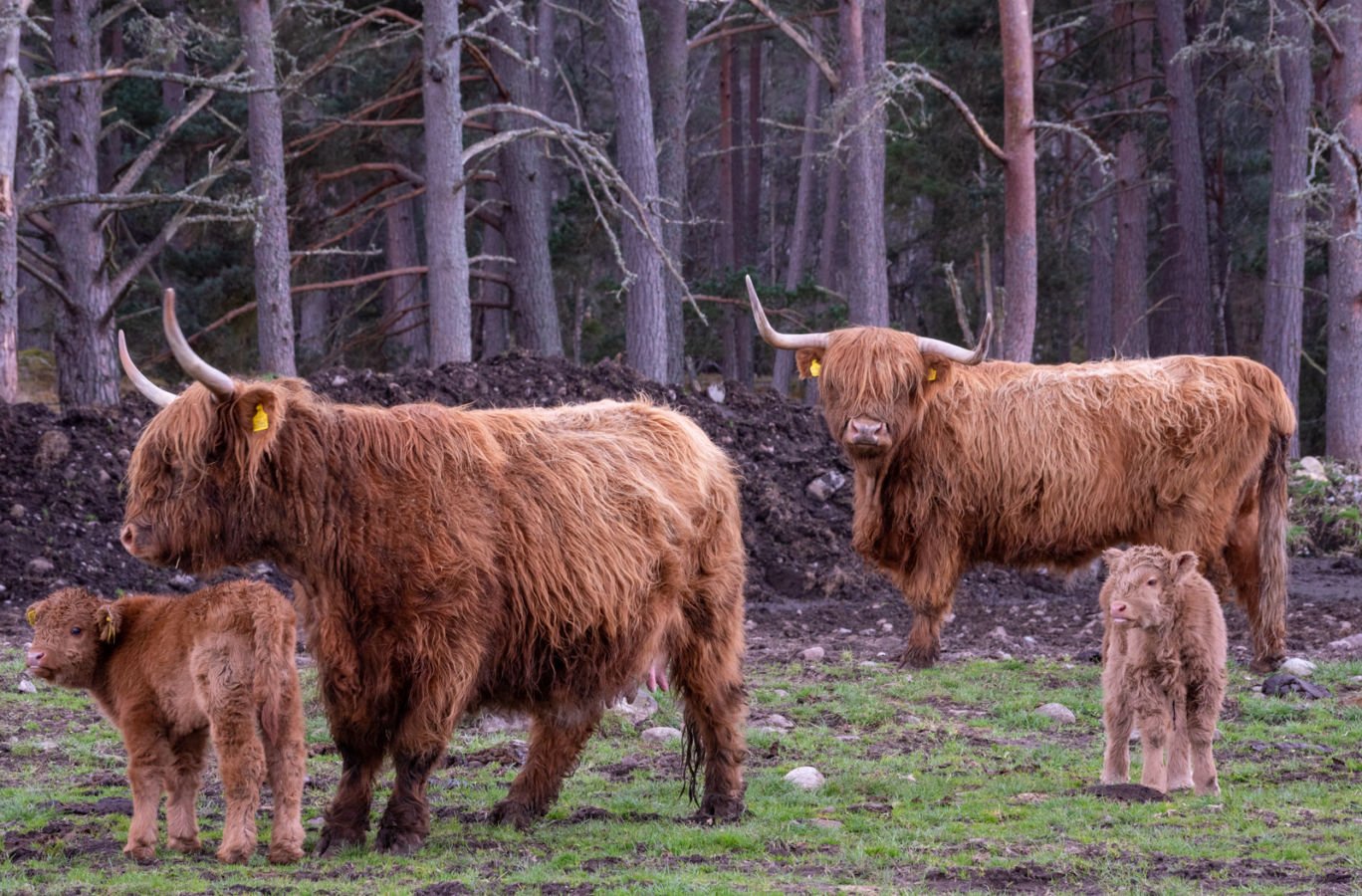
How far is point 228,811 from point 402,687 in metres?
0.68

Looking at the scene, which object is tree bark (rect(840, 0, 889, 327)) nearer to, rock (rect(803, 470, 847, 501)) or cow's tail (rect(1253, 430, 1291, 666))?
rock (rect(803, 470, 847, 501))

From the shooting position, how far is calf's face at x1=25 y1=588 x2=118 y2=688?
207 inches

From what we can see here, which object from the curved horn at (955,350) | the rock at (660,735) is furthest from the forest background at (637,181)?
the rock at (660,735)

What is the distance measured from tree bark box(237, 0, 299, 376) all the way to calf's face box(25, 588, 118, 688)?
9770mm

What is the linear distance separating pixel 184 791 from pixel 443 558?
120cm

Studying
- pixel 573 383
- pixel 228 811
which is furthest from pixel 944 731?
pixel 573 383

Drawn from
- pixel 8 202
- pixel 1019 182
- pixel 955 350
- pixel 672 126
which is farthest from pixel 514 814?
pixel 672 126

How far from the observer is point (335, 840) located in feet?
17.0

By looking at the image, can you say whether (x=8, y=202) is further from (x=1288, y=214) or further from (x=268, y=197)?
(x=1288, y=214)

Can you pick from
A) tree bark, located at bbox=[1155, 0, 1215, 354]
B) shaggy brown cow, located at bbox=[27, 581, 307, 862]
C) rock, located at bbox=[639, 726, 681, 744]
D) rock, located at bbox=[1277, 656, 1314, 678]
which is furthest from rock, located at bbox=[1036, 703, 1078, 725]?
tree bark, located at bbox=[1155, 0, 1215, 354]

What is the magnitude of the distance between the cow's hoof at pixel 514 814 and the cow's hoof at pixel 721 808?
2.09ft

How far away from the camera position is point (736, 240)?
34.6m

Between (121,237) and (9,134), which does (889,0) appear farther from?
(9,134)

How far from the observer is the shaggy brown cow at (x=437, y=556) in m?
5.16
